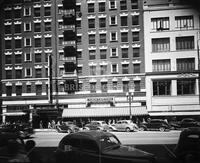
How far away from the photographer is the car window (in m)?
7.84

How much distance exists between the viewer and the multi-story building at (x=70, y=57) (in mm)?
38438

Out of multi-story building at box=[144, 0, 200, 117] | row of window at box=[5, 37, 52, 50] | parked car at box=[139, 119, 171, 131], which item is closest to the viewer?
parked car at box=[139, 119, 171, 131]

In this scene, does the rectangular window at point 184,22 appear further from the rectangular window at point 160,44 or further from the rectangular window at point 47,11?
the rectangular window at point 47,11

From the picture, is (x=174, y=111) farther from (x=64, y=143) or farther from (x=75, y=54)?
(x=64, y=143)

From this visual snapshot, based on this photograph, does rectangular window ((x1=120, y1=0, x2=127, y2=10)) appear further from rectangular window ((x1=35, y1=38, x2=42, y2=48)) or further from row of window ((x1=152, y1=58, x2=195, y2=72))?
rectangular window ((x1=35, y1=38, x2=42, y2=48))

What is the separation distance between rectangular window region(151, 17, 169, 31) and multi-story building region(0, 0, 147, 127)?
1966mm

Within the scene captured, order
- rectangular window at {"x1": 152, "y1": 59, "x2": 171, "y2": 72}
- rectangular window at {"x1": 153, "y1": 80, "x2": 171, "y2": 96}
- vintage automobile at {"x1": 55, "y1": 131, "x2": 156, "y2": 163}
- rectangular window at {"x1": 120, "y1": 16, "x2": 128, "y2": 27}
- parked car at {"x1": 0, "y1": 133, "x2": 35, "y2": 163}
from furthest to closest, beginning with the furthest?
rectangular window at {"x1": 120, "y1": 16, "x2": 128, "y2": 27} < rectangular window at {"x1": 152, "y1": 59, "x2": 171, "y2": 72} < rectangular window at {"x1": 153, "y1": 80, "x2": 171, "y2": 96} < vintage automobile at {"x1": 55, "y1": 131, "x2": 156, "y2": 163} < parked car at {"x1": 0, "y1": 133, "x2": 35, "y2": 163}

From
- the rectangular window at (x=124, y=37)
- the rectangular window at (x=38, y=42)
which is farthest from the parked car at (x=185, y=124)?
the rectangular window at (x=38, y=42)

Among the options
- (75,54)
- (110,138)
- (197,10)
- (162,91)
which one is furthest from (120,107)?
(110,138)

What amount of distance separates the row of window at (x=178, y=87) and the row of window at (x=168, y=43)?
4.94 meters

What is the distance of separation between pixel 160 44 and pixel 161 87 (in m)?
6.64

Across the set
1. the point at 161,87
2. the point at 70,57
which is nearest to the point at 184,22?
the point at 161,87

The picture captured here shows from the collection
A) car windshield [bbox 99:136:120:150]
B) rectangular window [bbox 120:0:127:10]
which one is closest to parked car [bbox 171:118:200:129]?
rectangular window [bbox 120:0:127:10]

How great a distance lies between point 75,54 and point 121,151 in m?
32.7
